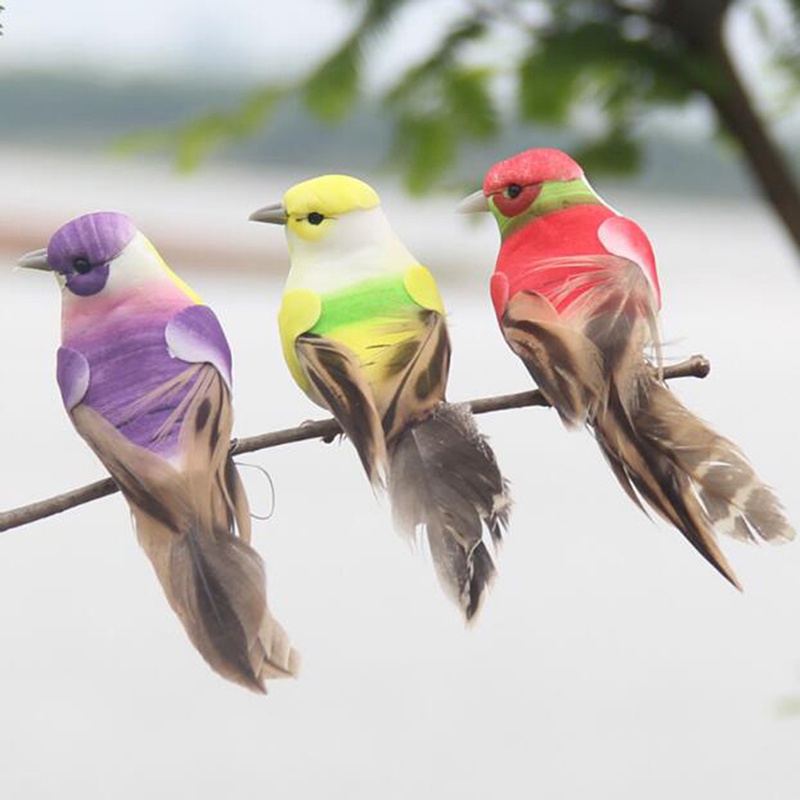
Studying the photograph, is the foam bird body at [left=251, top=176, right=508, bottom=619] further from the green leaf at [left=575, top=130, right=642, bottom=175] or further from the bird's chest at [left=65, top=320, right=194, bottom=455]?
the green leaf at [left=575, top=130, right=642, bottom=175]

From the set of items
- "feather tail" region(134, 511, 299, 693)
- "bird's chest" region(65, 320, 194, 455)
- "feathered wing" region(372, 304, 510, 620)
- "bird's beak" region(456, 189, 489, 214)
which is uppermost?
"bird's beak" region(456, 189, 489, 214)

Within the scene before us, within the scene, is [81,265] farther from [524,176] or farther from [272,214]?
[524,176]

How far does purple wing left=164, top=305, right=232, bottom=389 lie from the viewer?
54 cm

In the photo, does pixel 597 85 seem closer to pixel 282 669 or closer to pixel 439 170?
pixel 439 170

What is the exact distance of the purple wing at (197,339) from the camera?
54 cm

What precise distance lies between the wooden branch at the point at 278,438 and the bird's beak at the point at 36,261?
0.09 meters

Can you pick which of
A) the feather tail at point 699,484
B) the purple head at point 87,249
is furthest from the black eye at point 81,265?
the feather tail at point 699,484

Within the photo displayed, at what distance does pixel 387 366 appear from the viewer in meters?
0.55

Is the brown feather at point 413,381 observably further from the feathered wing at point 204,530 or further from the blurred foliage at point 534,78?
the blurred foliage at point 534,78

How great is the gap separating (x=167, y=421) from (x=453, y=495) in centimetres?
12

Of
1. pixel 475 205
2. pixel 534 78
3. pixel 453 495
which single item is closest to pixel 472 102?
pixel 534 78

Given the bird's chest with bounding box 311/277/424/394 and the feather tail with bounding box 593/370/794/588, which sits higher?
the bird's chest with bounding box 311/277/424/394

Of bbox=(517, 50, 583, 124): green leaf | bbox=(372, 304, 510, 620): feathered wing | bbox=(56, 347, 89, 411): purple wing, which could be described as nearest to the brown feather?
bbox=(372, 304, 510, 620): feathered wing

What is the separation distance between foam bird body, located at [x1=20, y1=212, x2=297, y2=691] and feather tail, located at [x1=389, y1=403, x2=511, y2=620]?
66 millimetres
